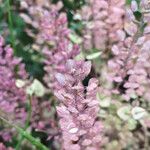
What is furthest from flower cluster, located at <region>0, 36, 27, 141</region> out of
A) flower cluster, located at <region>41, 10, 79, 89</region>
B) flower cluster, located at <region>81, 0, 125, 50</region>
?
flower cluster, located at <region>81, 0, 125, 50</region>

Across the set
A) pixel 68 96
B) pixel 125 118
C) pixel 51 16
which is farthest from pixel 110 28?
pixel 68 96

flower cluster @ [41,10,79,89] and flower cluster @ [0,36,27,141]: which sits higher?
flower cluster @ [41,10,79,89]

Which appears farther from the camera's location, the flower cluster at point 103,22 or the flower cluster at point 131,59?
the flower cluster at point 103,22

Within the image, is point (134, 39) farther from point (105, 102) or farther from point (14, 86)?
point (14, 86)

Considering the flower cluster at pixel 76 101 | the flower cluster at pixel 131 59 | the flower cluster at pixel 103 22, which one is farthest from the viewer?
the flower cluster at pixel 103 22

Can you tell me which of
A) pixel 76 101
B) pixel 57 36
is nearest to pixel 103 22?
pixel 57 36

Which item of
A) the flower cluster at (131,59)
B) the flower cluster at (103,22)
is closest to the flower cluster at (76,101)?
the flower cluster at (131,59)

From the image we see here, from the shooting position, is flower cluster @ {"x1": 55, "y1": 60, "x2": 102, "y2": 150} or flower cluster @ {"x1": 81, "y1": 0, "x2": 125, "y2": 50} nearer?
flower cluster @ {"x1": 55, "y1": 60, "x2": 102, "y2": 150}

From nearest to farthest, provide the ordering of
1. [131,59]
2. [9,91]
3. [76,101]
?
1. [76,101]
2. [131,59]
3. [9,91]

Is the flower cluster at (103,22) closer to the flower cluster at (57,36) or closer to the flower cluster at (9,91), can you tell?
the flower cluster at (57,36)

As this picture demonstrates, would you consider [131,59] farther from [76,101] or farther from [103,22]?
[76,101]

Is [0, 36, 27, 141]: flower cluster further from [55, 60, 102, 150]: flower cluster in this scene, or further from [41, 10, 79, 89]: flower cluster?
[55, 60, 102, 150]: flower cluster

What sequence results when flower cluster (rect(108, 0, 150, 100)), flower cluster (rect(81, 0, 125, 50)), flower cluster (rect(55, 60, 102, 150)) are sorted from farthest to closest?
flower cluster (rect(81, 0, 125, 50)) < flower cluster (rect(108, 0, 150, 100)) < flower cluster (rect(55, 60, 102, 150))
